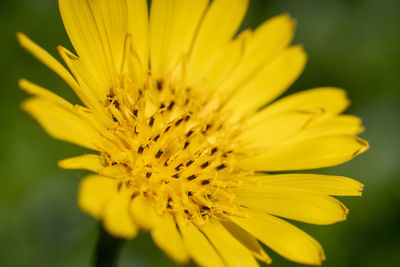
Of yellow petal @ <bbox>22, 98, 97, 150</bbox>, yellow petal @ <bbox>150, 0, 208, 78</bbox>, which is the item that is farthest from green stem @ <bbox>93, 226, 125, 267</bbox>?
yellow petal @ <bbox>150, 0, 208, 78</bbox>

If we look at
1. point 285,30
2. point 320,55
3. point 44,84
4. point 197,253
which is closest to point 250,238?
point 197,253

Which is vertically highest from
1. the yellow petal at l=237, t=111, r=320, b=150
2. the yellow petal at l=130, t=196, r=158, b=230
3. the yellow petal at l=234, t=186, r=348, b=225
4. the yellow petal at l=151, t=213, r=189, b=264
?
the yellow petal at l=237, t=111, r=320, b=150

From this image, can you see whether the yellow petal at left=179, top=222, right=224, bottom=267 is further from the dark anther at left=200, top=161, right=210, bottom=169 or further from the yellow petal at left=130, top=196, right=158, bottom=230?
the dark anther at left=200, top=161, right=210, bottom=169

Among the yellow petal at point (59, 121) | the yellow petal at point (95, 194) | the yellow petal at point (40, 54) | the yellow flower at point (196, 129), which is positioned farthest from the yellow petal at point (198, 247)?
the yellow petal at point (40, 54)

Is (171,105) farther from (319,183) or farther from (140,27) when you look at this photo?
(319,183)

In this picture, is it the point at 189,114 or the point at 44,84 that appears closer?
→ the point at 189,114

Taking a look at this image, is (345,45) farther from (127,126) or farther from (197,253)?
(197,253)

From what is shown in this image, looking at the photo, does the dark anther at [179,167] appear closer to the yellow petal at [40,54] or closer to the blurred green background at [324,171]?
the yellow petal at [40,54]
